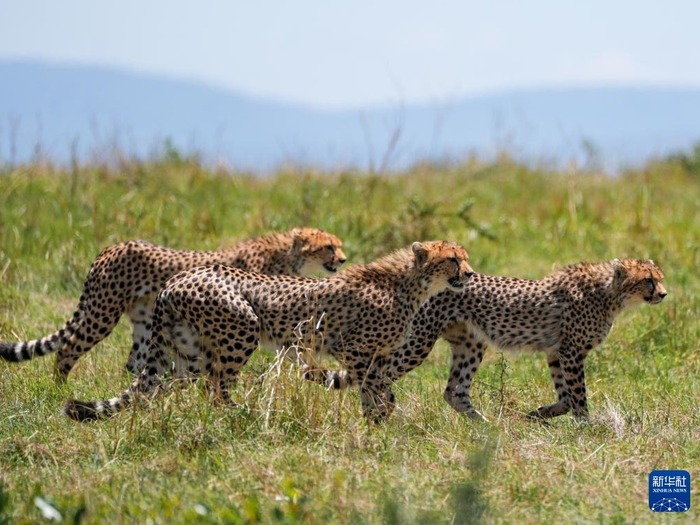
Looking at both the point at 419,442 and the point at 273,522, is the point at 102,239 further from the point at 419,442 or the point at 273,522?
the point at 273,522

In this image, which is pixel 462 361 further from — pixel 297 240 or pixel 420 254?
pixel 297 240

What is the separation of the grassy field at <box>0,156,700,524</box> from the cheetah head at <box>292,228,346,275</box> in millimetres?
670

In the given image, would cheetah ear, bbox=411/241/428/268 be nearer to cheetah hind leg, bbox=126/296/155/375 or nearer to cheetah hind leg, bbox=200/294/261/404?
cheetah hind leg, bbox=200/294/261/404

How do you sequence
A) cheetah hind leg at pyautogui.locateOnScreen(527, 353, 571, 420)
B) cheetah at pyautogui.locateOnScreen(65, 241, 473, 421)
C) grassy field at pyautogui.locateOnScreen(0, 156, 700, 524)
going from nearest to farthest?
grassy field at pyautogui.locateOnScreen(0, 156, 700, 524) < cheetah at pyautogui.locateOnScreen(65, 241, 473, 421) < cheetah hind leg at pyautogui.locateOnScreen(527, 353, 571, 420)

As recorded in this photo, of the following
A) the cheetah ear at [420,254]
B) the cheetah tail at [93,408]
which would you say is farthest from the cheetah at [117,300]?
the cheetah ear at [420,254]

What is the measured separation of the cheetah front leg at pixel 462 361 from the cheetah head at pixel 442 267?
10.9 inches

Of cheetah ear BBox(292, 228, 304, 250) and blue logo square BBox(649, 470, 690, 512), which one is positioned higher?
cheetah ear BBox(292, 228, 304, 250)

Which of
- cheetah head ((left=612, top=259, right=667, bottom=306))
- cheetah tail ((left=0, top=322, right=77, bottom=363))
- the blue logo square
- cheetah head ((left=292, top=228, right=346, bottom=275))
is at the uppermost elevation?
cheetah head ((left=612, top=259, right=667, bottom=306))

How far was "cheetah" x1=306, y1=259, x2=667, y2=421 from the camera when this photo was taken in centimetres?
532

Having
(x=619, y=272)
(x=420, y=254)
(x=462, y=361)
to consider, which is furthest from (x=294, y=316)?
(x=619, y=272)

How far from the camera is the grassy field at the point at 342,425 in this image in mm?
3732

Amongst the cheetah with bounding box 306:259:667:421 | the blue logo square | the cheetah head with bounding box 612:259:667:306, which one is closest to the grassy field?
the blue logo square

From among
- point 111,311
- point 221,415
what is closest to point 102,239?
point 111,311

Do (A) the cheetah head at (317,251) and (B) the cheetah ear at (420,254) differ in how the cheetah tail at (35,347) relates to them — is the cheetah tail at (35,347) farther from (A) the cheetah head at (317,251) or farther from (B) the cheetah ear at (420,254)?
(B) the cheetah ear at (420,254)
